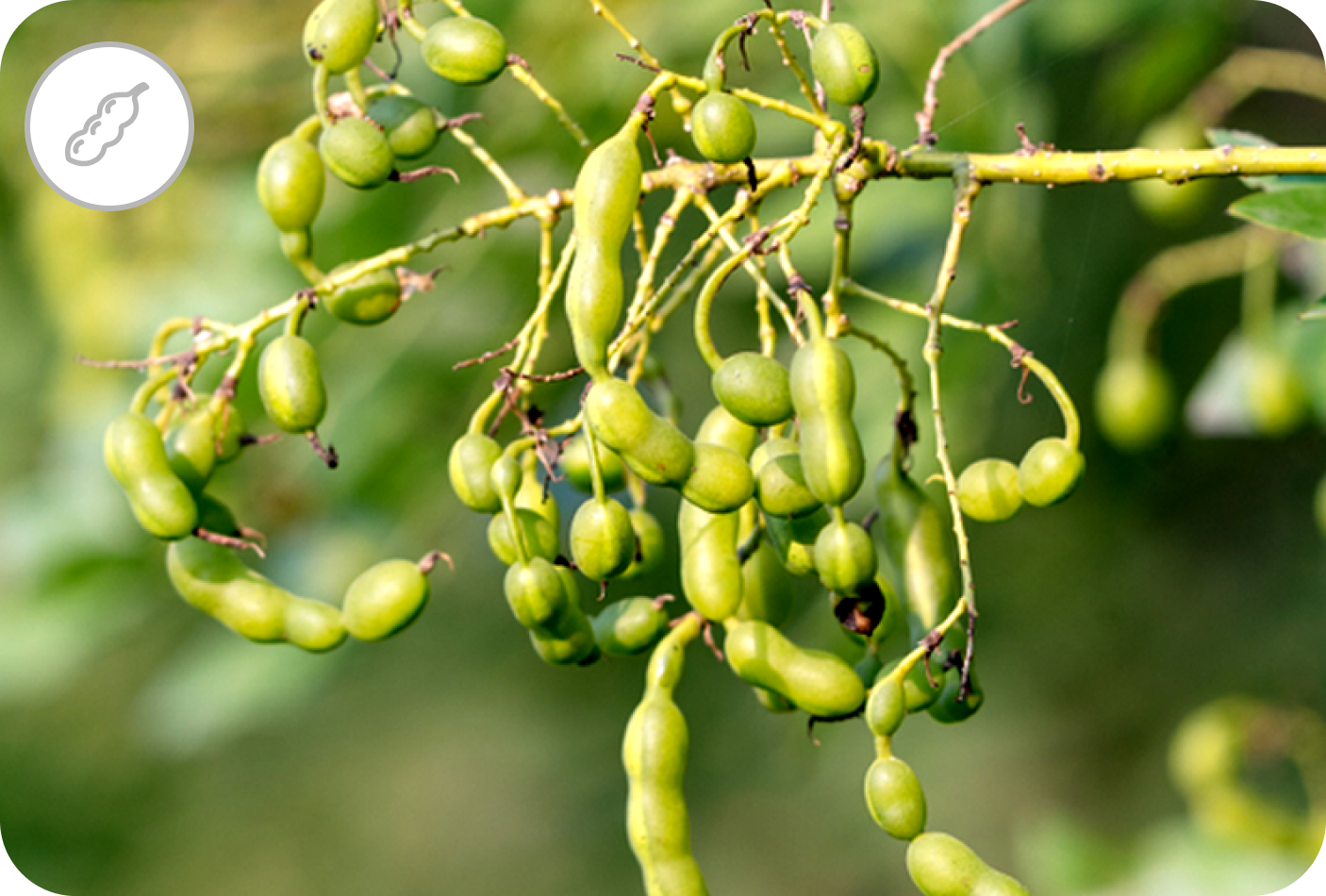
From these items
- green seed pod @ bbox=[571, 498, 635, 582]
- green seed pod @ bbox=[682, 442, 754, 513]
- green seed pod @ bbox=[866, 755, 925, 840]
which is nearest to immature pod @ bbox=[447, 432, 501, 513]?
green seed pod @ bbox=[571, 498, 635, 582]

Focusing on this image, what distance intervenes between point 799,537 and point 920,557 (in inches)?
7.3

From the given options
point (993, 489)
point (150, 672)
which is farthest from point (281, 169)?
point (150, 672)

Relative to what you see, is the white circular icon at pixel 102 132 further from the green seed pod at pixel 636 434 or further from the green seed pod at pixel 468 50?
the green seed pod at pixel 636 434

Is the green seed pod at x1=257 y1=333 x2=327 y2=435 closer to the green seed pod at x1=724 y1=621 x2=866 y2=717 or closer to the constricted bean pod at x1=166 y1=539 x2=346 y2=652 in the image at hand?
the constricted bean pod at x1=166 y1=539 x2=346 y2=652

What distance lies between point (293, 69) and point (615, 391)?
6.22 ft

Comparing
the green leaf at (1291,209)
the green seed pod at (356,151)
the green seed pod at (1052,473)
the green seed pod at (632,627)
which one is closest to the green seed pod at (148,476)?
the green seed pod at (356,151)

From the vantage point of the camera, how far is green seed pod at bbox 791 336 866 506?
99cm

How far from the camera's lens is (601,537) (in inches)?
42.1

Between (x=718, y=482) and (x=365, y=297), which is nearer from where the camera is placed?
(x=718, y=482)

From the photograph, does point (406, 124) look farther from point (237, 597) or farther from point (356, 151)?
point (237, 597)

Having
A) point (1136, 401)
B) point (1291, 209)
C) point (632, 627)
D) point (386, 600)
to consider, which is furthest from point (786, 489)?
point (1136, 401)

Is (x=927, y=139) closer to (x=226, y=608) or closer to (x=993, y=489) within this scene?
(x=993, y=489)

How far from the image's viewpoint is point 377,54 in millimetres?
2279

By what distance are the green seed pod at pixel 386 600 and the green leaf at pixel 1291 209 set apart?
1031 millimetres
